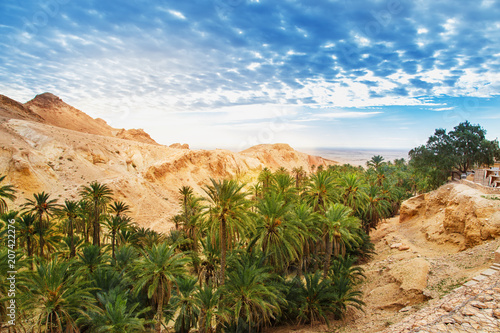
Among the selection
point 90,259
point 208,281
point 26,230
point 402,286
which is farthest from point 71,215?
point 402,286

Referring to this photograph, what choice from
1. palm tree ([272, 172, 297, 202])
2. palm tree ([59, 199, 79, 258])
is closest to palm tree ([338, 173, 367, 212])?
Answer: palm tree ([272, 172, 297, 202])

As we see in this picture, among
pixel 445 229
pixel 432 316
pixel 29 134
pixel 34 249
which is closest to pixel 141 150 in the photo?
pixel 29 134

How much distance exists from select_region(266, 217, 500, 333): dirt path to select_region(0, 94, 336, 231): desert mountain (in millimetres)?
34477

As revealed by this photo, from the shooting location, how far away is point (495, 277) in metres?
11.8

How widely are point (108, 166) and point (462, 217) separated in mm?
59106

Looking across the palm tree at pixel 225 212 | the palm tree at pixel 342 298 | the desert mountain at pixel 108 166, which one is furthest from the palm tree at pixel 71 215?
the palm tree at pixel 342 298

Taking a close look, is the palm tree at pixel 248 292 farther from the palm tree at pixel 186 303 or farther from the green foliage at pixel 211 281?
the palm tree at pixel 186 303

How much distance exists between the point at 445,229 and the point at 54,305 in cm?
2981

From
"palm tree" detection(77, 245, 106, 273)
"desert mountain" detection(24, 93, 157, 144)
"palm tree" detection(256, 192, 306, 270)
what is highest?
"desert mountain" detection(24, 93, 157, 144)

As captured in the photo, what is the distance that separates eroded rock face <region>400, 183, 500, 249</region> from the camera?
1933 centimetres

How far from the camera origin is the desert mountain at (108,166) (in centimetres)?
4341

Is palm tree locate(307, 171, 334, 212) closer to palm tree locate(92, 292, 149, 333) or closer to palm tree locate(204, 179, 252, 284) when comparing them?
palm tree locate(204, 179, 252, 284)

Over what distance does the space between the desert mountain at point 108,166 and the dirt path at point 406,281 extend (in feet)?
113

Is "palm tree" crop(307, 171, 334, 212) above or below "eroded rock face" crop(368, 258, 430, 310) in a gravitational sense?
above
